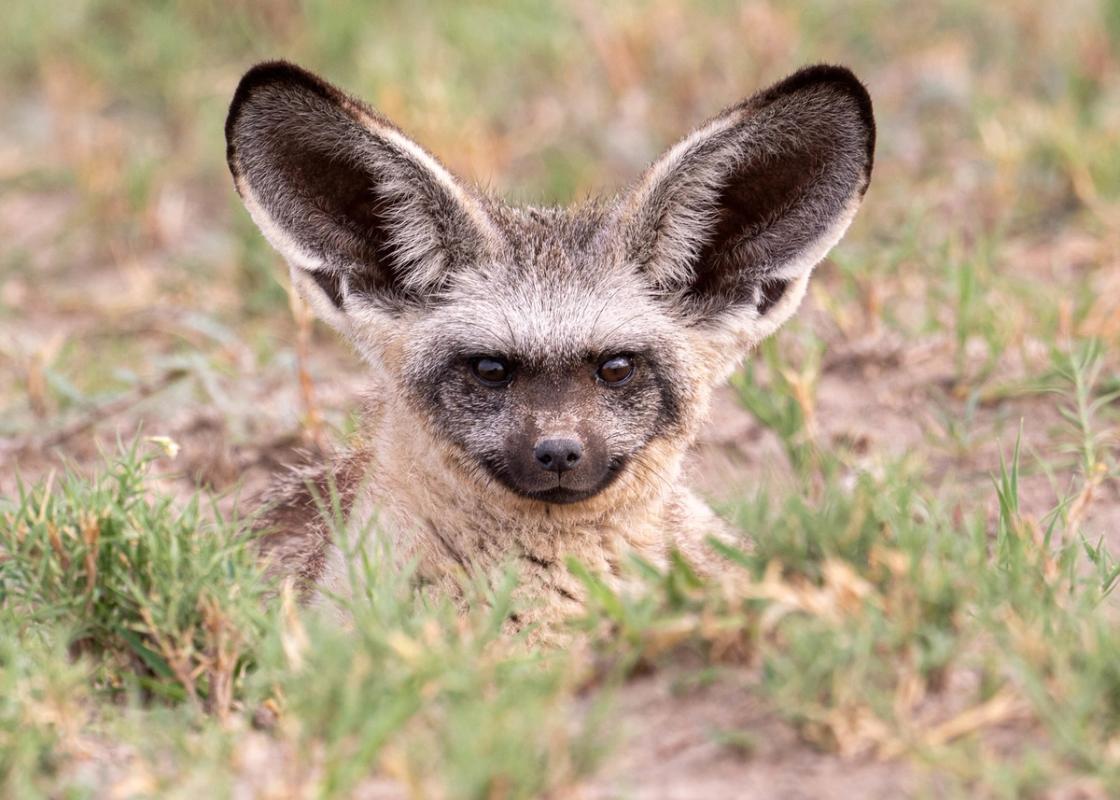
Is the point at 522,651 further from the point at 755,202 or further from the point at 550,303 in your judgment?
the point at 755,202

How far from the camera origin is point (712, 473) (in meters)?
5.59

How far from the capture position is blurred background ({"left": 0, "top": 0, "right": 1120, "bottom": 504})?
6.16m

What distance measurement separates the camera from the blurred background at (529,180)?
616 cm

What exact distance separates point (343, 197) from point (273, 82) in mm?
469

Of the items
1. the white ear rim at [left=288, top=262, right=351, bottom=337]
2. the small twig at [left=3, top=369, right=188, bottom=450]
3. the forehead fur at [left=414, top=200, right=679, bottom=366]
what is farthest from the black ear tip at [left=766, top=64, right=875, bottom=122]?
the small twig at [left=3, top=369, right=188, bottom=450]

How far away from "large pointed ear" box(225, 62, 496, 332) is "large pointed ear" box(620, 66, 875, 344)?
57 centimetres

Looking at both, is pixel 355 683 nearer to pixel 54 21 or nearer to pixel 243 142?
pixel 243 142

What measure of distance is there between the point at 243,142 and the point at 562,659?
2060 mm

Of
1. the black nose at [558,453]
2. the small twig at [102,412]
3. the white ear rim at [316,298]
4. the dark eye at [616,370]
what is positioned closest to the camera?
the black nose at [558,453]

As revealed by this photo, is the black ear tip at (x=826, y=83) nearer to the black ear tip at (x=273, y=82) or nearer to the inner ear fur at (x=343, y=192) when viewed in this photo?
the inner ear fur at (x=343, y=192)

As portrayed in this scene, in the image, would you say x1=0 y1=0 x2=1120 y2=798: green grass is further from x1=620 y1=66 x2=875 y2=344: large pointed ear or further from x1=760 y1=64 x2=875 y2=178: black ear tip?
x1=760 y1=64 x2=875 y2=178: black ear tip

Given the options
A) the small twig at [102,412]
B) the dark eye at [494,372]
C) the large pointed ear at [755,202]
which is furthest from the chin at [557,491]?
the small twig at [102,412]

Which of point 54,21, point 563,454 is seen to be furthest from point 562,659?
point 54,21

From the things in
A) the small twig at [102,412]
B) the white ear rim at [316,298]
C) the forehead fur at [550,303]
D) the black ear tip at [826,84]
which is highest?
the black ear tip at [826,84]
